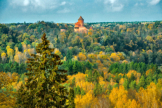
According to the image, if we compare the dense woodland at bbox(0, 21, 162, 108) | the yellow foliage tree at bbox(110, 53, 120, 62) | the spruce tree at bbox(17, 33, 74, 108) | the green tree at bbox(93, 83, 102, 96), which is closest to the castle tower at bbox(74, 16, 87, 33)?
the dense woodland at bbox(0, 21, 162, 108)

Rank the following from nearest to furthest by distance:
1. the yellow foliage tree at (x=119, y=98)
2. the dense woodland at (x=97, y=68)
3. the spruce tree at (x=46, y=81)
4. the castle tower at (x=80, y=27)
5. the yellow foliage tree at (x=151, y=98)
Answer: the spruce tree at (x=46, y=81), the yellow foliage tree at (x=119, y=98), the yellow foliage tree at (x=151, y=98), the dense woodland at (x=97, y=68), the castle tower at (x=80, y=27)

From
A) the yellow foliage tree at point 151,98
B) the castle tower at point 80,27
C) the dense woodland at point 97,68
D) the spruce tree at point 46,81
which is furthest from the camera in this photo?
the castle tower at point 80,27

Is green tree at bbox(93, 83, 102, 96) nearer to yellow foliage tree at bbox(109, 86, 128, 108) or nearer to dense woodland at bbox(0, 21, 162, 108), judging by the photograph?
dense woodland at bbox(0, 21, 162, 108)

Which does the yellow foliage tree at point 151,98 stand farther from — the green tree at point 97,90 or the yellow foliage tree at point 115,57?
the yellow foliage tree at point 115,57

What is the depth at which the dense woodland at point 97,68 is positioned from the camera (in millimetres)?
47312

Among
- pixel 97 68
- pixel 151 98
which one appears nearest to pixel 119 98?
pixel 151 98

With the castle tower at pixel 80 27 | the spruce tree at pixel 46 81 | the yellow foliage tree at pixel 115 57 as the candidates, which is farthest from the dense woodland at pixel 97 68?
the castle tower at pixel 80 27

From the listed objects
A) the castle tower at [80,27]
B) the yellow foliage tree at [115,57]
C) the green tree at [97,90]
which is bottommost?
the green tree at [97,90]

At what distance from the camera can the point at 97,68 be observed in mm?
86438

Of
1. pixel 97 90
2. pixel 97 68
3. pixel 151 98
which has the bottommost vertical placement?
pixel 97 90

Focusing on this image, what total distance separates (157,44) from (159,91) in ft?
386

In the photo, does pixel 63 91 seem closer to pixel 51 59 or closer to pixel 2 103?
pixel 51 59

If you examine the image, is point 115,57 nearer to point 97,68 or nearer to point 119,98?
point 97,68

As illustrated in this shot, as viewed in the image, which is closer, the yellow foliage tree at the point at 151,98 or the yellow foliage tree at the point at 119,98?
the yellow foliage tree at the point at 119,98
